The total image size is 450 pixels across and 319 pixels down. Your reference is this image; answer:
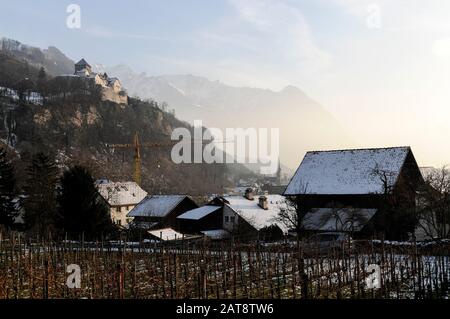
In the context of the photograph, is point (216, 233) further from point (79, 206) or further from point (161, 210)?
point (79, 206)

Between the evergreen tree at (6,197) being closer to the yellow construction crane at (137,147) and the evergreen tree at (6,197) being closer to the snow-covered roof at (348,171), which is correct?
the snow-covered roof at (348,171)

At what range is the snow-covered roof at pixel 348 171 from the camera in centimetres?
3628

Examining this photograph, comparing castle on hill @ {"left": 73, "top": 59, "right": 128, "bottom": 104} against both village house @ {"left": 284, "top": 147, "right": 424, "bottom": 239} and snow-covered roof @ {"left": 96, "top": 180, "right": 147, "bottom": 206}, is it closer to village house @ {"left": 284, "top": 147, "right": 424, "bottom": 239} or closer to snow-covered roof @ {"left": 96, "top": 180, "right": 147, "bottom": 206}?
snow-covered roof @ {"left": 96, "top": 180, "right": 147, "bottom": 206}

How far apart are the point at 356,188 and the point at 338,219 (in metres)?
3.13

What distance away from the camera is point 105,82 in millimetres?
155000

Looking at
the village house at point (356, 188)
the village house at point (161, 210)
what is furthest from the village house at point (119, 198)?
the village house at point (356, 188)

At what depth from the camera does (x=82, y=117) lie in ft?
407

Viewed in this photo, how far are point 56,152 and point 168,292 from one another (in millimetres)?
96061

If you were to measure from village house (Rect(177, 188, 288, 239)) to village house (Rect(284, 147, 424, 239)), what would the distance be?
8204 millimetres

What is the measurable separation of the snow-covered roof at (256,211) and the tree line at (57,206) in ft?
45.2

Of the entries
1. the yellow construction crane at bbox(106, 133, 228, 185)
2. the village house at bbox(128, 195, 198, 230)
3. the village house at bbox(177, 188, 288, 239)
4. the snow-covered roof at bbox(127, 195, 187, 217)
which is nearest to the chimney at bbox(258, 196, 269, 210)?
A: the village house at bbox(177, 188, 288, 239)

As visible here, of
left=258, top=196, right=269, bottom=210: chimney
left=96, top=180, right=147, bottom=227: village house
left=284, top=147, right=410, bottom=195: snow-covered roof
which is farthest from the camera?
left=96, top=180, right=147, bottom=227: village house

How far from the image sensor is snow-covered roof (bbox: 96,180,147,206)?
6681 cm
